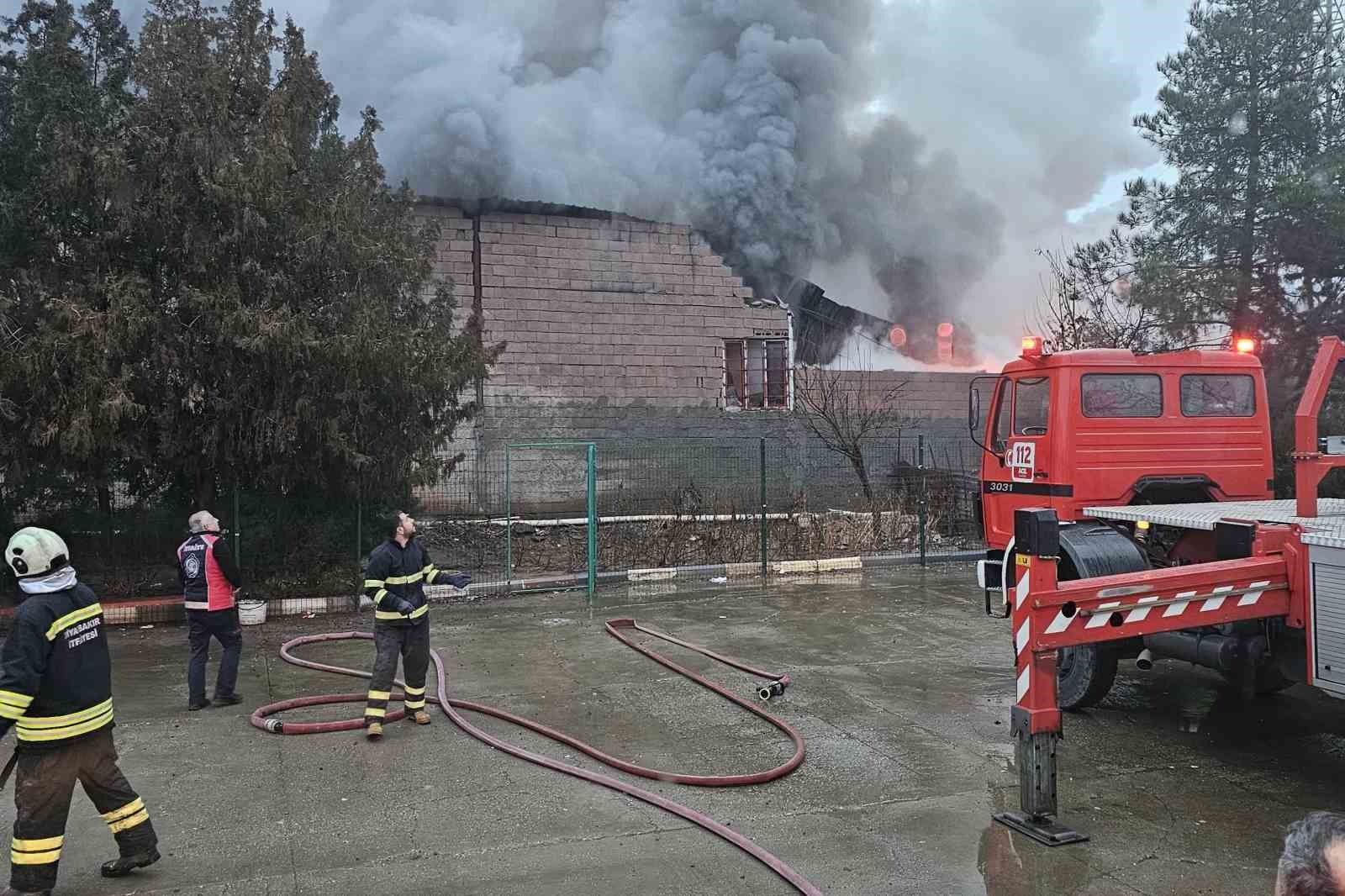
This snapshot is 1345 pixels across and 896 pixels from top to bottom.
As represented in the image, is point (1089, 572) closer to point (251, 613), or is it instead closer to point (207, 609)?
point (207, 609)

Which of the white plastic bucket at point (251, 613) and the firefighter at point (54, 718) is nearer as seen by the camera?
the firefighter at point (54, 718)

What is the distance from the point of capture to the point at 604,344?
16.9m

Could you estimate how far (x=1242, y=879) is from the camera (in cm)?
391

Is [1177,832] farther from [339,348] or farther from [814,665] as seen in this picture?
[339,348]

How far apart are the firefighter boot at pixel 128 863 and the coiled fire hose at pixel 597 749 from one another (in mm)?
1840

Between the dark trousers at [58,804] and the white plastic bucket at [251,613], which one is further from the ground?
the dark trousers at [58,804]

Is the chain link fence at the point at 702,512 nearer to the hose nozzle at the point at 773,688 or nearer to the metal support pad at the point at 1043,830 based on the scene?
the hose nozzle at the point at 773,688

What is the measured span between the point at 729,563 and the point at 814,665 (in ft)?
17.0

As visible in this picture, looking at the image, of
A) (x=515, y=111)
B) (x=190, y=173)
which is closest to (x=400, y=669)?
(x=190, y=173)

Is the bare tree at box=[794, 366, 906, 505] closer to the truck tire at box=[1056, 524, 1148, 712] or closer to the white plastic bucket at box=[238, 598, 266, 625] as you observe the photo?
the white plastic bucket at box=[238, 598, 266, 625]

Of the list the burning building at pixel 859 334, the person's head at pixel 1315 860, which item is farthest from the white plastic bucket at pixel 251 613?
the burning building at pixel 859 334

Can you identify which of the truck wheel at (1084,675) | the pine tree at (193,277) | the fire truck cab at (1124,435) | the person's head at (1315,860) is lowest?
the truck wheel at (1084,675)

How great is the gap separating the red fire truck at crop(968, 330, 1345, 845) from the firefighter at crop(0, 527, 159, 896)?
405 centimetres

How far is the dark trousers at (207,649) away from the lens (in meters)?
6.39
